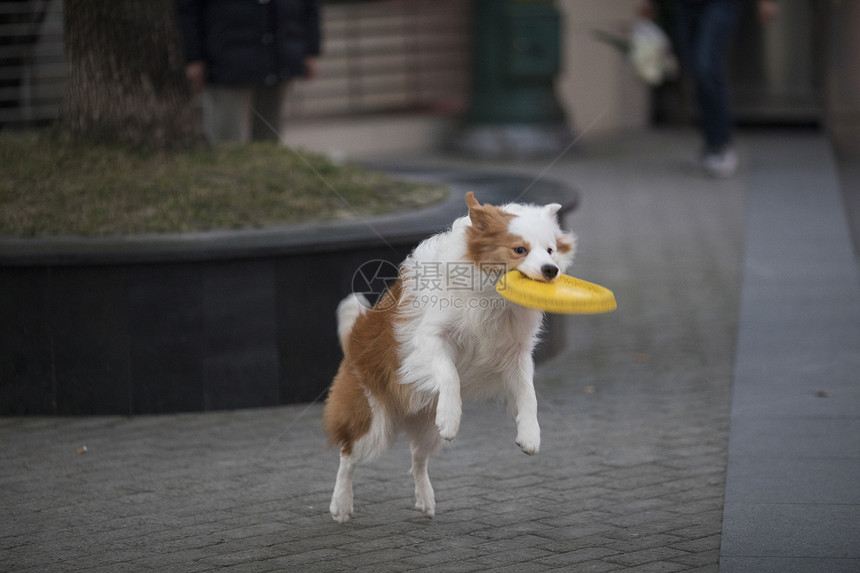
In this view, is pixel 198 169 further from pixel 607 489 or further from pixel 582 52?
pixel 582 52

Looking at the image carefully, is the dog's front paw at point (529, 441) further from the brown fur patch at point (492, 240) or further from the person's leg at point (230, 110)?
the person's leg at point (230, 110)

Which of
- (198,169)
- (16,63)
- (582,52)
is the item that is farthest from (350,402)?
A: (582,52)

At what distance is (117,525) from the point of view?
15.4 feet

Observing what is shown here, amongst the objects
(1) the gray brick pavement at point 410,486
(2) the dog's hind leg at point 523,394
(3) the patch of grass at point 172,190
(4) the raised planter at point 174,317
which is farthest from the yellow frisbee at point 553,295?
(3) the patch of grass at point 172,190

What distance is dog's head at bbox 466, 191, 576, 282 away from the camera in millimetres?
3896

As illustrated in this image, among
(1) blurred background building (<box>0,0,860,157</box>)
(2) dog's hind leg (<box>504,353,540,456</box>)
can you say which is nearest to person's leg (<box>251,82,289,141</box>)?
(1) blurred background building (<box>0,0,860,157</box>)

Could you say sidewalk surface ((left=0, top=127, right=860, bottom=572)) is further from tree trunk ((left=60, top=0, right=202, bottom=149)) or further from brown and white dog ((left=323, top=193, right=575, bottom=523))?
tree trunk ((left=60, top=0, right=202, bottom=149))

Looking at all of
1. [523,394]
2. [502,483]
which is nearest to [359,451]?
[523,394]

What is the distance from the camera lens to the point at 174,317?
599cm

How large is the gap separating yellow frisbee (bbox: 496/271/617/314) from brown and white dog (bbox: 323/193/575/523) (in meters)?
0.04

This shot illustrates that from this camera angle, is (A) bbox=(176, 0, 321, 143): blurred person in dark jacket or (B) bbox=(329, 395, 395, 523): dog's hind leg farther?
(A) bbox=(176, 0, 321, 143): blurred person in dark jacket

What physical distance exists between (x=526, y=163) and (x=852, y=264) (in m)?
5.47

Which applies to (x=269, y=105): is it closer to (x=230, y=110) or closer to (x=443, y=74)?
(x=230, y=110)

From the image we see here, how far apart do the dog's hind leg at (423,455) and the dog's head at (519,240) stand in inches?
36.0
